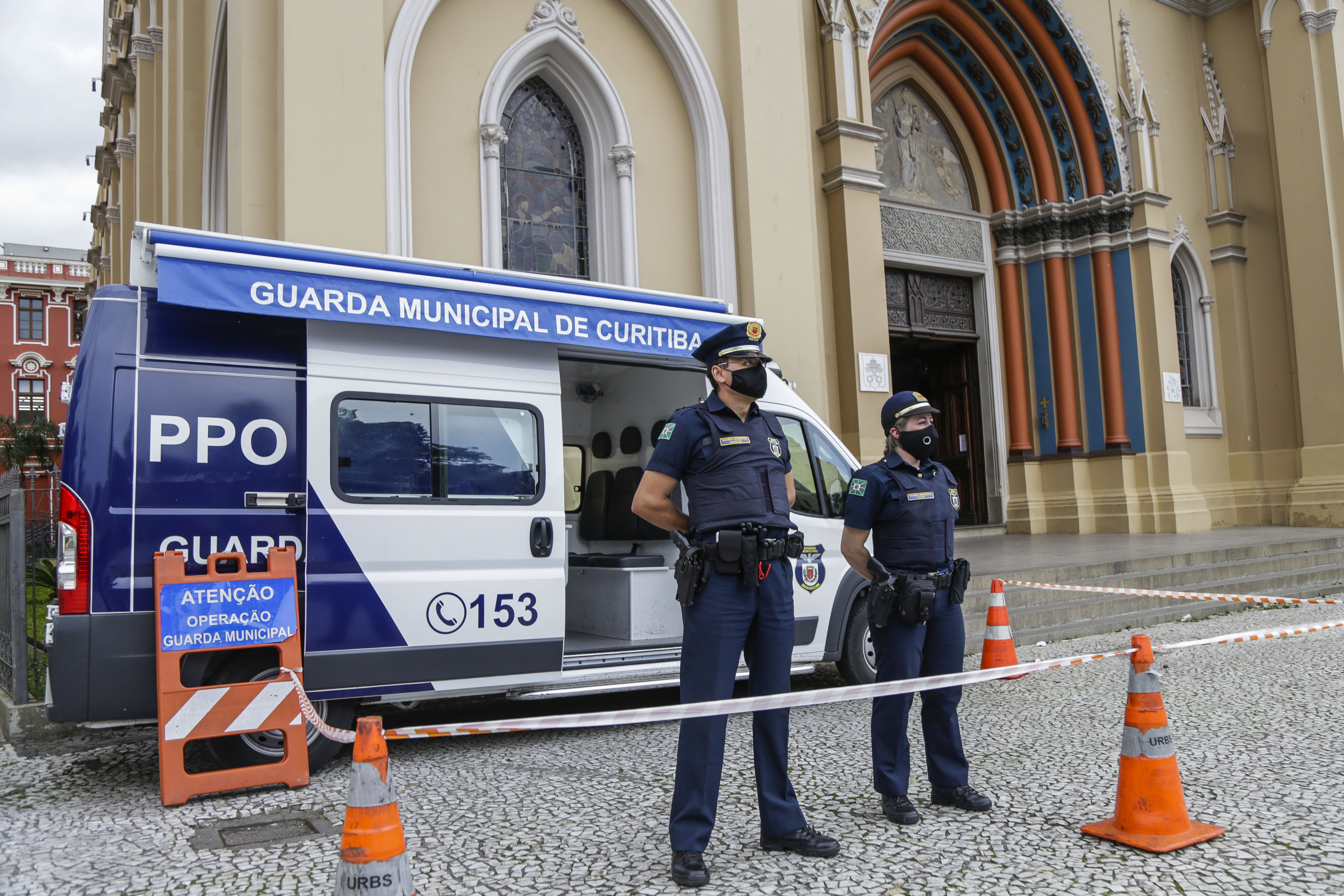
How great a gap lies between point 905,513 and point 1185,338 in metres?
15.9

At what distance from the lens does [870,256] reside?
1224cm

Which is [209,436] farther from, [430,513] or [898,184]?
[898,184]

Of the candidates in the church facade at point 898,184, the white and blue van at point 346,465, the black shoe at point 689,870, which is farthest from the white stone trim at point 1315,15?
the black shoe at point 689,870

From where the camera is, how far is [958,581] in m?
4.13

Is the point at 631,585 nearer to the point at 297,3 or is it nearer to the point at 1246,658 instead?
the point at 1246,658

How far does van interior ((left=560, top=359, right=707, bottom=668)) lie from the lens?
6.46m

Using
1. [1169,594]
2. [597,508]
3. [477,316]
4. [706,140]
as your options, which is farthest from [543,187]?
[1169,594]

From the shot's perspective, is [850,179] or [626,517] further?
[850,179]

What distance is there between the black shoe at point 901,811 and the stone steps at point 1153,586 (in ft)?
14.2

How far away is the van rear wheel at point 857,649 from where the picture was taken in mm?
6590

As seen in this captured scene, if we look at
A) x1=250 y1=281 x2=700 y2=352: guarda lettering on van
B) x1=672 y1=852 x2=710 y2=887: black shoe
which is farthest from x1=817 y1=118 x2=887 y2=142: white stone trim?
x1=672 y1=852 x2=710 y2=887: black shoe

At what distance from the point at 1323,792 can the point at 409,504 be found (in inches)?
172

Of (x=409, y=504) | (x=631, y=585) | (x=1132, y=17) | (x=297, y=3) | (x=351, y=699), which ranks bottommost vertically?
(x=351, y=699)

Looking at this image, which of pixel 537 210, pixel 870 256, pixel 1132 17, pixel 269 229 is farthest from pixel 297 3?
pixel 1132 17
